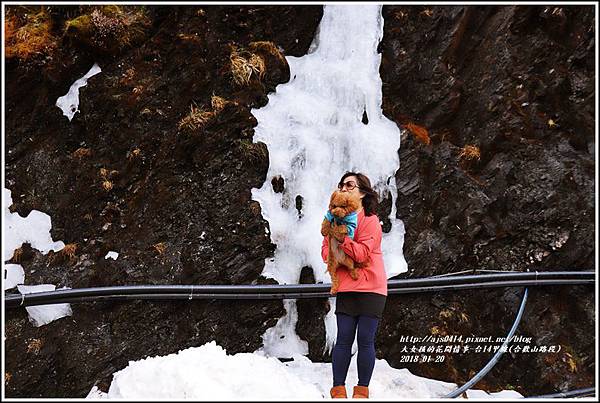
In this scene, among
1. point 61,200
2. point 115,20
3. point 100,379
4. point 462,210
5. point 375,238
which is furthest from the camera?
point 462,210

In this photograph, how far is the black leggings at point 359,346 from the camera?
4.66 meters

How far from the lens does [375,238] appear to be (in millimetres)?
4719

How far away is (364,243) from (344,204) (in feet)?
1.37

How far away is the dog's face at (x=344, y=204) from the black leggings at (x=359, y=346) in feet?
3.14

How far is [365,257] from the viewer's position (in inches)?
181

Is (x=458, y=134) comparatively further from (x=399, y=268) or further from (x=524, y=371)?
(x=524, y=371)

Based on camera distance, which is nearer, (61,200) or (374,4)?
(61,200)

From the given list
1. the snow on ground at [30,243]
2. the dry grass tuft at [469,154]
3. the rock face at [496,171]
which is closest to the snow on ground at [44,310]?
the snow on ground at [30,243]

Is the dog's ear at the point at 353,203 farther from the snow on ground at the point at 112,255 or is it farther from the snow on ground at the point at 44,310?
the snow on ground at the point at 44,310

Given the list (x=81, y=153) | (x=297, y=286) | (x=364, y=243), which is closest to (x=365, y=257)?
(x=364, y=243)

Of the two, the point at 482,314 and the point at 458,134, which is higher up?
the point at 458,134

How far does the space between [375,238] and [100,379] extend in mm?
3228

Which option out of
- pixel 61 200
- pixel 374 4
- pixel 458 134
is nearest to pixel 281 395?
pixel 61 200

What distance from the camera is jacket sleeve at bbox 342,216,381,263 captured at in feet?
14.9
